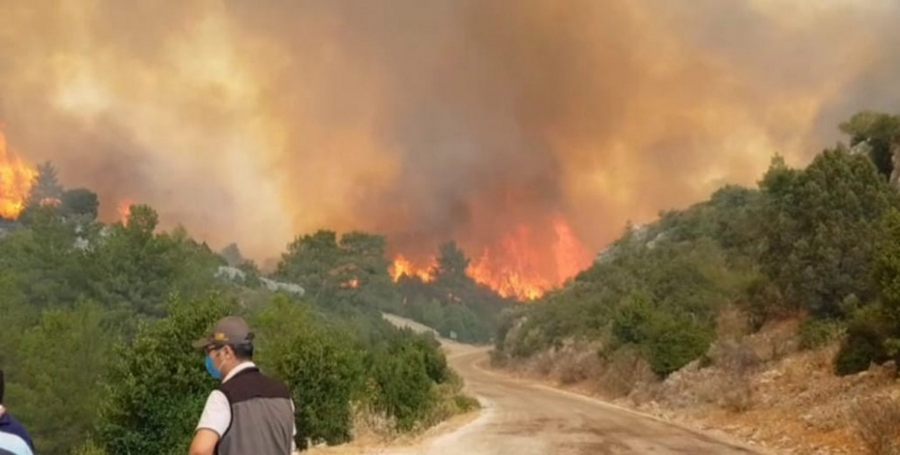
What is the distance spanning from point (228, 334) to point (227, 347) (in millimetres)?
77

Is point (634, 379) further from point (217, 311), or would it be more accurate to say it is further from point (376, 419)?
point (217, 311)

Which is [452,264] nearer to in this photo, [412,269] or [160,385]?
[412,269]

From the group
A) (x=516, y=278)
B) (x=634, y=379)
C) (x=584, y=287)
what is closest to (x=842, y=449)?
(x=634, y=379)

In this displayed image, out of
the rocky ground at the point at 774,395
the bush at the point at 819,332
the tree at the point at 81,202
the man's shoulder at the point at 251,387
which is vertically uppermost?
the tree at the point at 81,202

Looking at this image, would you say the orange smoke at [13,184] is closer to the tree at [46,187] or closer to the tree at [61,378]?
the tree at [46,187]

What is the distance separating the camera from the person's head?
4.64 metres

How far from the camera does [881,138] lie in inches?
1517

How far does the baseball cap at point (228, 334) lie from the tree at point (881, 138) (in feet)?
124

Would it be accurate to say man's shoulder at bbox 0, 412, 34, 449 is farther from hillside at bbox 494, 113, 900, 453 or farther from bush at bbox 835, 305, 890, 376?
bush at bbox 835, 305, 890, 376

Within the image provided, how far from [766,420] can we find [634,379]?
14.4m

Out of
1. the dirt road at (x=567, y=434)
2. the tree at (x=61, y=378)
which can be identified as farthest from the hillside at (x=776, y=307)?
the tree at (x=61, y=378)

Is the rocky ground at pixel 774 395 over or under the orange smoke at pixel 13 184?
under

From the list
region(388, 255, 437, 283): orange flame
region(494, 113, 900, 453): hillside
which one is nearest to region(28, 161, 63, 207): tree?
region(388, 255, 437, 283): orange flame

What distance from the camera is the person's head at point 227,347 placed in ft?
15.2
